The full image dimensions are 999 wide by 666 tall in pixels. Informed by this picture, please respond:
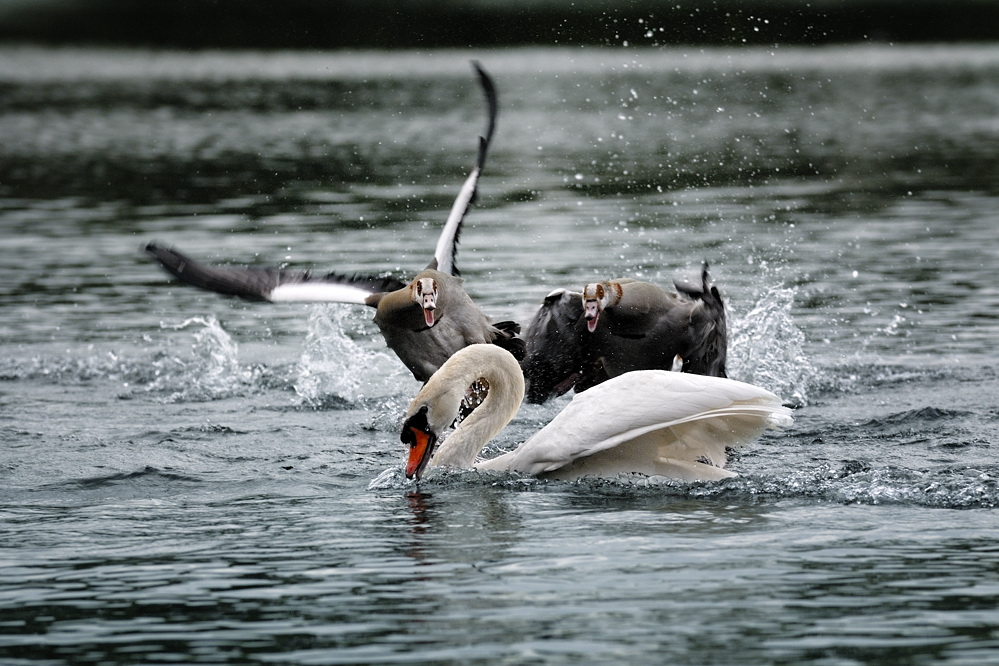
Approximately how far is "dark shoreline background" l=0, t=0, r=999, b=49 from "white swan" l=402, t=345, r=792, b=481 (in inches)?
3131

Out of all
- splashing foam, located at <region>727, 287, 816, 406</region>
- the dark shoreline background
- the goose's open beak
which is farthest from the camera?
the dark shoreline background

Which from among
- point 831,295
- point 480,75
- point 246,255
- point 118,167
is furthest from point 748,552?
point 118,167

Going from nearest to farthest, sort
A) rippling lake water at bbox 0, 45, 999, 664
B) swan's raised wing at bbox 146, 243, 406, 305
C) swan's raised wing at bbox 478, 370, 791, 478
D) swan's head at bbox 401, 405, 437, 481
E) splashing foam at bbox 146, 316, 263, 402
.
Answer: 1. rippling lake water at bbox 0, 45, 999, 664
2. swan's raised wing at bbox 478, 370, 791, 478
3. swan's head at bbox 401, 405, 437, 481
4. swan's raised wing at bbox 146, 243, 406, 305
5. splashing foam at bbox 146, 316, 263, 402

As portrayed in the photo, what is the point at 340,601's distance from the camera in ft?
22.4

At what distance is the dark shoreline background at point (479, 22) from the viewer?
99.8 m

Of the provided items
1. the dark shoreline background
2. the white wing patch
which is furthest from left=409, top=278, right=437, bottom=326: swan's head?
the dark shoreline background

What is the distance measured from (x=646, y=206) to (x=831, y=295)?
27.0 ft

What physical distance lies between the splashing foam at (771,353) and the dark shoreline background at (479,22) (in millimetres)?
74759

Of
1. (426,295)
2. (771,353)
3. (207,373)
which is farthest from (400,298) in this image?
(771,353)

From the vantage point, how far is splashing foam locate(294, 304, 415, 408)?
12.8 meters

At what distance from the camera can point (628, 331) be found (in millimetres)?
10828

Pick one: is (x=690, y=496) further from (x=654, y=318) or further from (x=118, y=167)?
(x=118, y=167)

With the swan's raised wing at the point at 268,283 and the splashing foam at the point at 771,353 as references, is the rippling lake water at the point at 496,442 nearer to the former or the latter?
the splashing foam at the point at 771,353

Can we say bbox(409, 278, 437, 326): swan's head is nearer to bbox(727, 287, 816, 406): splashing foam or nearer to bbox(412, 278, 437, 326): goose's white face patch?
bbox(412, 278, 437, 326): goose's white face patch
